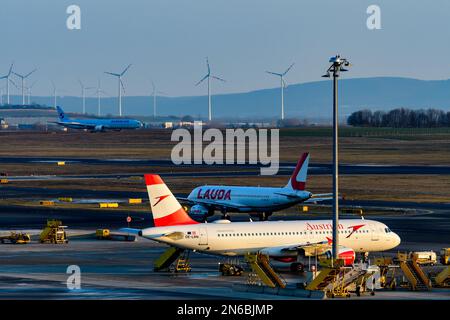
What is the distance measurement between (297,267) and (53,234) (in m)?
30.1

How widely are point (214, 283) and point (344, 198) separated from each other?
7603 cm

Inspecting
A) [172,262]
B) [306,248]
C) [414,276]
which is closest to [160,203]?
[172,262]

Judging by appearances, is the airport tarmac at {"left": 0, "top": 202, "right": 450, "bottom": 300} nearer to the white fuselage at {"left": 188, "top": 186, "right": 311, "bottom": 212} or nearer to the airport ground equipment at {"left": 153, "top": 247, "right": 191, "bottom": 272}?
the airport ground equipment at {"left": 153, "top": 247, "right": 191, "bottom": 272}

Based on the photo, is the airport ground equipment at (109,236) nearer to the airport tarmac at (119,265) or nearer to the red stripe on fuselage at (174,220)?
the airport tarmac at (119,265)

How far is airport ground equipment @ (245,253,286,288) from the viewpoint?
76.6 m

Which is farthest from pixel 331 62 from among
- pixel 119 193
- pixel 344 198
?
pixel 119 193

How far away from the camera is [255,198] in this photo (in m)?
130

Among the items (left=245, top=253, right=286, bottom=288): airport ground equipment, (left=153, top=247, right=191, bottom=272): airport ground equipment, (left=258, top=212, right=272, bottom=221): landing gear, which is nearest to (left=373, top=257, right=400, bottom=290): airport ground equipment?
(left=245, top=253, right=286, bottom=288): airport ground equipment

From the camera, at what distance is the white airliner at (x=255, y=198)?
127625 millimetres

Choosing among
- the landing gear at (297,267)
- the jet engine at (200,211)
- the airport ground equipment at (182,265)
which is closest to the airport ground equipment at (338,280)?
the landing gear at (297,267)

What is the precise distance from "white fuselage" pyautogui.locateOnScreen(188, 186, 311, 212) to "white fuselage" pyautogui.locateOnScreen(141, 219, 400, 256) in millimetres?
32734

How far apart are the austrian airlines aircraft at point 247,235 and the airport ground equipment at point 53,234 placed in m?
21.7
